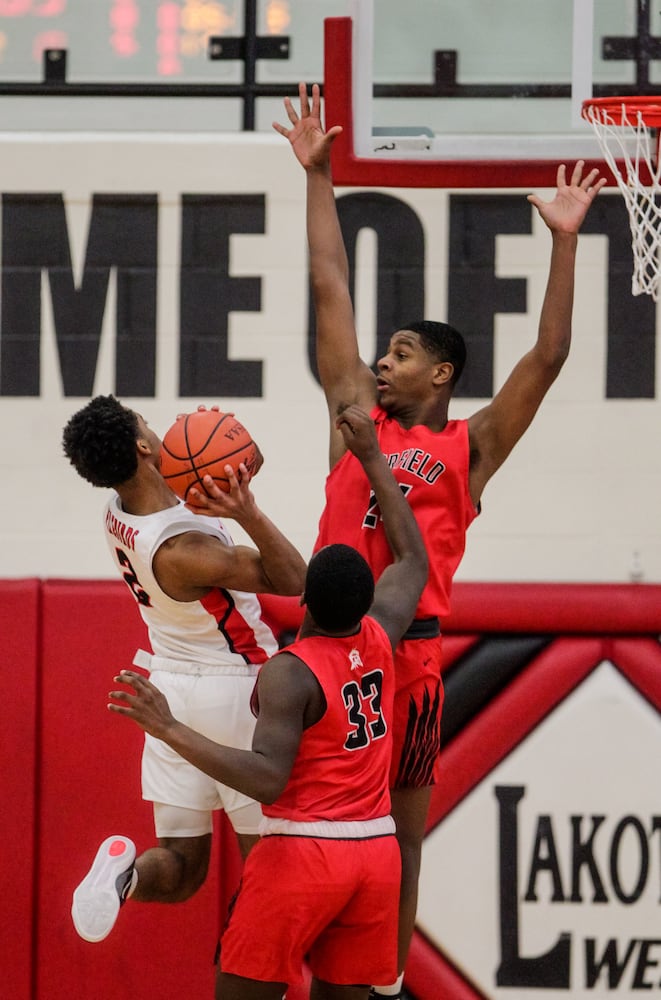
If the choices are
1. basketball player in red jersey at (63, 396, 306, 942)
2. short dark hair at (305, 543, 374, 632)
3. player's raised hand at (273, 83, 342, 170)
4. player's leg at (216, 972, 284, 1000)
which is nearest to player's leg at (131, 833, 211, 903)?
basketball player in red jersey at (63, 396, 306, 942)

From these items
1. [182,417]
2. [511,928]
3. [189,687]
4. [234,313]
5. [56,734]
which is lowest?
[511,928]

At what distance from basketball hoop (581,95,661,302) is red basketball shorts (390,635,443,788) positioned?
4.72 feet

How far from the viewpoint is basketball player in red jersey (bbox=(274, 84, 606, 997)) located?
13.5ft

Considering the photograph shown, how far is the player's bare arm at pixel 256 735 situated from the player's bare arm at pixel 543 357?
1.10 m

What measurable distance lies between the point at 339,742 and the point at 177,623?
1.06 m

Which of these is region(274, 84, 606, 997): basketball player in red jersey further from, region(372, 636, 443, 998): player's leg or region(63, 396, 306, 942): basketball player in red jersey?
region(63, 396, 306, 942): basketball player in red jersey

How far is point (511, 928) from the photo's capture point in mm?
5609

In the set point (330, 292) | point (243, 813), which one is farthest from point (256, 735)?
point (330, 292)

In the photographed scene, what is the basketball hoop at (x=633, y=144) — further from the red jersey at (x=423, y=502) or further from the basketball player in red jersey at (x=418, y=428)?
the red jersey at (x=423, y=502)

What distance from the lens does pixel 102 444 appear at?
4117 millimetres

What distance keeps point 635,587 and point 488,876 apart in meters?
1.30

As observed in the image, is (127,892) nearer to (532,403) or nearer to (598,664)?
(532,403)

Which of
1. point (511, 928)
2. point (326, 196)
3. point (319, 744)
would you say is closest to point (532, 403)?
point (326, 196)

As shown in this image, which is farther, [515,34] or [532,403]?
[515,34]
